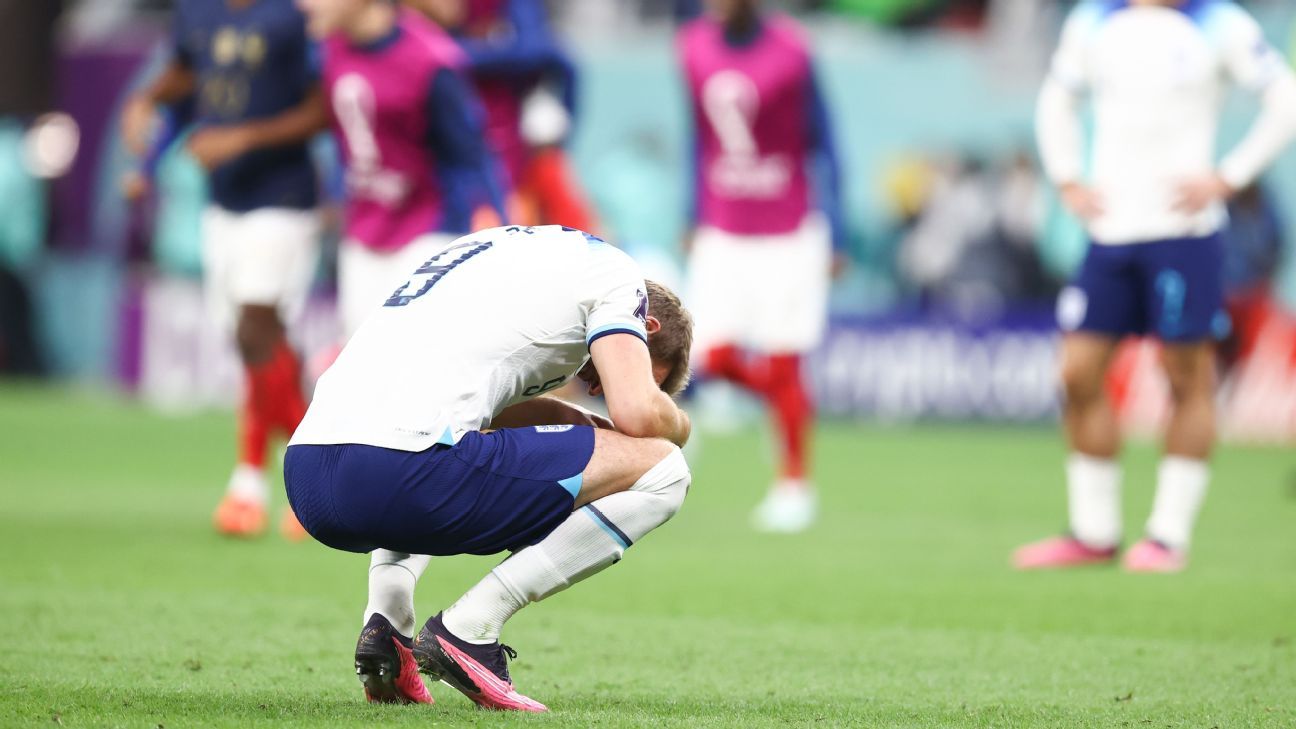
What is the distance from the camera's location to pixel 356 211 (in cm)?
912

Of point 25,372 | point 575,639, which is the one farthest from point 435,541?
point 25,372

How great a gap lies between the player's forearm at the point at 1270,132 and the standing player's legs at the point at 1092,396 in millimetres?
607

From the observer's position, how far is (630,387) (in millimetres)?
4684

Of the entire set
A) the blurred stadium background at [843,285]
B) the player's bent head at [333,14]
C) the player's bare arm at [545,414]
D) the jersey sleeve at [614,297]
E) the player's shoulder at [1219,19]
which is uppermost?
the player's bent head at [333,14]

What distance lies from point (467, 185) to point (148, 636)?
10.9 feet

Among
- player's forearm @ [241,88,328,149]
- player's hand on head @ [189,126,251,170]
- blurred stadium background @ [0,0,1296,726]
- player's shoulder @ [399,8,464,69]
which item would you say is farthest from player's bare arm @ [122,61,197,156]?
player's shoulder @ [399,8,464,69]

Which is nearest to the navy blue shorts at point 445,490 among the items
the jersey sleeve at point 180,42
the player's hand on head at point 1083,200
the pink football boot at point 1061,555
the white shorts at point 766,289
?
the pink football boot at point 1061,555

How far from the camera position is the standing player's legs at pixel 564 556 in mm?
4715

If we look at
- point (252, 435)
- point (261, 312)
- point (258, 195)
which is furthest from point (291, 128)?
point (252, 435)

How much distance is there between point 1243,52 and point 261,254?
4.59 metres

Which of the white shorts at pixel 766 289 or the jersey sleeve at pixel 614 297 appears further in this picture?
the white shorts at pixel 766 289

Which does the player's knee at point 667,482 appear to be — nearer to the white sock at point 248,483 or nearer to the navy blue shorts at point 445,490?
the navy blue shorts at point 445,490

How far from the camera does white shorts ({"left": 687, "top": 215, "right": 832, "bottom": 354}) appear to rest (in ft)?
35.1

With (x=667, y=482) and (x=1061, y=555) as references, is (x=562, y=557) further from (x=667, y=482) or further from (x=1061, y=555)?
(x=1061, y=555)
